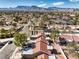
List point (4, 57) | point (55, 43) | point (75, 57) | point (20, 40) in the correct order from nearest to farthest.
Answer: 1. point (4, 57)
2. point (75, 57)
3. point (20, 40)
4. point (55, 43)

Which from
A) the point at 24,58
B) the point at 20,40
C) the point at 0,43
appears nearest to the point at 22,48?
the point at 20,40

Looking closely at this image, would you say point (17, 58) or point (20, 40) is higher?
point (20, 40)

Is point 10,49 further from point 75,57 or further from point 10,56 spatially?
point 75,57

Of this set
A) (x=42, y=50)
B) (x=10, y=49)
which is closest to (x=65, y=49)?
(x=42, y=50)

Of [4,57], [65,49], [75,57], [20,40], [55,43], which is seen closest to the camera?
[4,57]

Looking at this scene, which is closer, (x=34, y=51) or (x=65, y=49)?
(x=34, y=51)

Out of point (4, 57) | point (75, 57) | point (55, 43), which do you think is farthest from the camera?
point (55, 43)

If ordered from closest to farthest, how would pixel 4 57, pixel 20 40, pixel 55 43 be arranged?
pixel 4 57, pixel 20 40, pixel 55 43

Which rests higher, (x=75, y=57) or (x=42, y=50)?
(x=42, y=50)

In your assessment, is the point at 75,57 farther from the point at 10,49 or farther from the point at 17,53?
the point at 10,49
